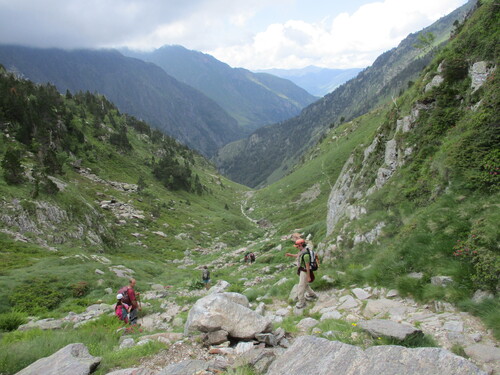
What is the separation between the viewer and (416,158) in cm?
1444

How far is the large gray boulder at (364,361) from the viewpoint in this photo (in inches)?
177

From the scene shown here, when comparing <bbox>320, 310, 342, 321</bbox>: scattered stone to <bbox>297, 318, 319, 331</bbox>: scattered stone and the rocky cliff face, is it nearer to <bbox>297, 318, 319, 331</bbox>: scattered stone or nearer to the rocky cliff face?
<bbox>297, 318, 319, 331</bbox>: scattered stone

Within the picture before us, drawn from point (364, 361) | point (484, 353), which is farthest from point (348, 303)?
point (364, 361)

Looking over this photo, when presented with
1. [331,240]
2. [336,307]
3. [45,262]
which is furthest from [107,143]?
[336,307]

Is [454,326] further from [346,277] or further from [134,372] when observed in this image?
[134,372]

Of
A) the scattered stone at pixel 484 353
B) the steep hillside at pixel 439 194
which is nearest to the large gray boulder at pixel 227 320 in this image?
the scattered stone at pixel 484 353

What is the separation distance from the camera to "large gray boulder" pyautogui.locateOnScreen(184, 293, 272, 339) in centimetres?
798

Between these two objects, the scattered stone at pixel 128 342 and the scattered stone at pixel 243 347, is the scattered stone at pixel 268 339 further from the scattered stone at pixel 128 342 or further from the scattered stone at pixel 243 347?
the scattered stone at pixel 128 342

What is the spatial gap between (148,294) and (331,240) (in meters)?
12.7

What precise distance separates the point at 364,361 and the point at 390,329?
1675 mm

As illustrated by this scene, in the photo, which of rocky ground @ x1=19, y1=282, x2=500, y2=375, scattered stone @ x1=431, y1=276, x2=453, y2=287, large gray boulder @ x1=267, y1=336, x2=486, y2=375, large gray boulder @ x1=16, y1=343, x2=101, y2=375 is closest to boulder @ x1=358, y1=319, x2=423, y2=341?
rocky ground @ x1=19, y1=282, x2=500, y2=375

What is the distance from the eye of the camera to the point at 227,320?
825 centimetres

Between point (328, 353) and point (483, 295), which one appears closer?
point (328, 353)

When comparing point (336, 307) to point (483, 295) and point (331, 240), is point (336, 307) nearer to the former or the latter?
point (483, 295)
